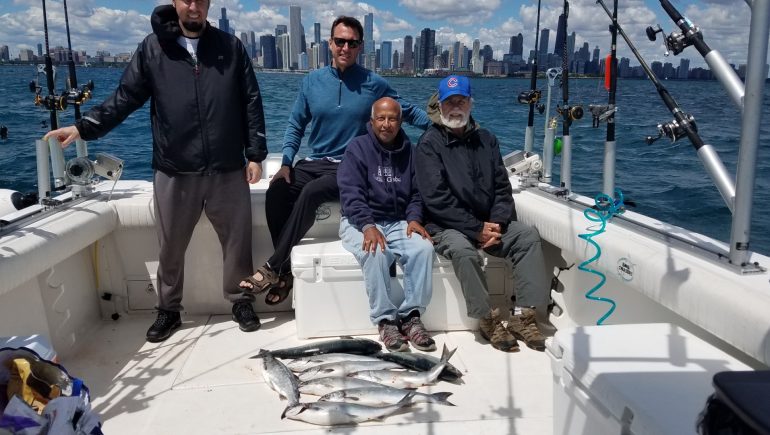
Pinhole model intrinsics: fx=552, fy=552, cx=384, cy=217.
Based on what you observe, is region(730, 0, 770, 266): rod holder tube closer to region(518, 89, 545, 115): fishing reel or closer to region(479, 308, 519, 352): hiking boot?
region(479, 308, 519, 352): hiking boot

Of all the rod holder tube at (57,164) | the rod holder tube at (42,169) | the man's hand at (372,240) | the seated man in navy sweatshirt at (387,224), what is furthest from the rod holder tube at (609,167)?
the rod holder tube at (57,164)

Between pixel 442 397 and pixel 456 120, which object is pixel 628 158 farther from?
pixel 442 397

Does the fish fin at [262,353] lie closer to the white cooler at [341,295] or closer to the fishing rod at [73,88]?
the white cooler at [341,295]

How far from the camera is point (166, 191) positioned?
310 centimetres

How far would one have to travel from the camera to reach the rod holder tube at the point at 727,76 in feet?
6.20

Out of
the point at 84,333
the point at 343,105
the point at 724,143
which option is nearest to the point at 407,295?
the point at 343,105

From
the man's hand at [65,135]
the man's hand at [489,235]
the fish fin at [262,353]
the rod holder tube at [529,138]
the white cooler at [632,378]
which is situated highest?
the man's hand at [65,135]

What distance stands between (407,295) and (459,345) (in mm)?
417

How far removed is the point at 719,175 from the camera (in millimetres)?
2006

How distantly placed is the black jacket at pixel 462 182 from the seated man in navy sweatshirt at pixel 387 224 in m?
0.12

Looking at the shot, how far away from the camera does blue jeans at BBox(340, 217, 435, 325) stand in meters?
3.01

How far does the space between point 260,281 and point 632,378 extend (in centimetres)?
223

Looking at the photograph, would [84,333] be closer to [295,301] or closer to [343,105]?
[295,301]

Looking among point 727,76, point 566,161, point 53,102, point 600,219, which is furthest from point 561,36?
point 53,102
